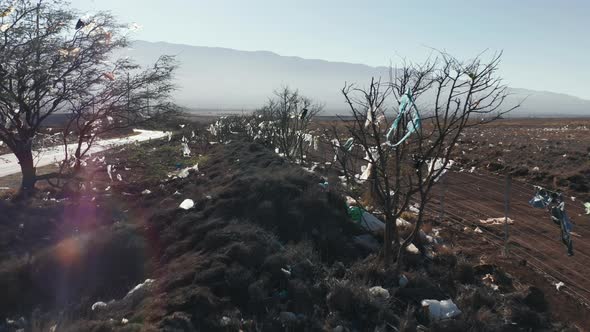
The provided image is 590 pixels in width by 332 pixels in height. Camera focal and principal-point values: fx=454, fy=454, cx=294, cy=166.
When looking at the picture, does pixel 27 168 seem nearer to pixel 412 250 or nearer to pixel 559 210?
pixel 412 250

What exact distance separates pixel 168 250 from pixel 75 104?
8628 mm

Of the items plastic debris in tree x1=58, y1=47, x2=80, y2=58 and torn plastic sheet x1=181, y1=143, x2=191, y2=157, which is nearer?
plastic debris in tree x1=58, y1=47, x2=80, y2=58

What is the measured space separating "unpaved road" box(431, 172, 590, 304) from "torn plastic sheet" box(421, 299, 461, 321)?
2733 mm

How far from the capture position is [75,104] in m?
14.0

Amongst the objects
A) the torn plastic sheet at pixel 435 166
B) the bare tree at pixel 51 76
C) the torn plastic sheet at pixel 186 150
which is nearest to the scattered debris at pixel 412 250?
the torn plastic sheet at pixel 435 166

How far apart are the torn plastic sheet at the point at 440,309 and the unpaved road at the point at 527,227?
2.73m

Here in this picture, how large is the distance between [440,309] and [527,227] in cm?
679

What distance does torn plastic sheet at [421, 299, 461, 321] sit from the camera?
17.5 feet

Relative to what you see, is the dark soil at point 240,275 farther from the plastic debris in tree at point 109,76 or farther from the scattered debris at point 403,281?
the plastic debris in tree at point 109,76

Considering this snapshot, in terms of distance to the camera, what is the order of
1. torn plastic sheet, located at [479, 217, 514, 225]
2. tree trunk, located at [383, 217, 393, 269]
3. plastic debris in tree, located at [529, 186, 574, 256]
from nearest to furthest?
tree trunk, located at [383, 217, 393, 269] < plastic debris in tree, located at [529, 186, 574, 256] < torn plastic sheet, located at [479, 217, 514, 225]

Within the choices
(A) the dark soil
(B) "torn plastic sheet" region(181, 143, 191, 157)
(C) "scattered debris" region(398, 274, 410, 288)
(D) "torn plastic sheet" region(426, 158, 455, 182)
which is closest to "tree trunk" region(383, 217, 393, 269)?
(A) the dark soil

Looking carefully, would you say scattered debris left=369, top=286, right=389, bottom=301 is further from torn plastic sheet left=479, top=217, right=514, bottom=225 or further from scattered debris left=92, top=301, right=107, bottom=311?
torn plastic sheet left=479, top=217, right=514, bottom=225

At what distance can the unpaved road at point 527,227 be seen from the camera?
26.0 feet

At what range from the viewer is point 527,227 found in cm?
1102
